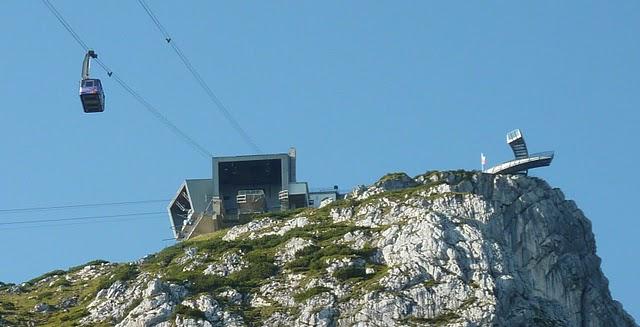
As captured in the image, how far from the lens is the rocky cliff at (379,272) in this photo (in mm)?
152375

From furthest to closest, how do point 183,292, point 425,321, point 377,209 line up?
point 377,209 < point 183,292 < point 425,321

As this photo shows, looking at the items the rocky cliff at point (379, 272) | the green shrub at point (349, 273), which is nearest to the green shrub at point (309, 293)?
the rocky cliff at point (379, 272)

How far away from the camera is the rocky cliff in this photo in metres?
152

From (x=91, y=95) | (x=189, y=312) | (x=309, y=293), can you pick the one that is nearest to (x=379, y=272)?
(x=309, y=293)

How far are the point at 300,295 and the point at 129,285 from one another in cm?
1621

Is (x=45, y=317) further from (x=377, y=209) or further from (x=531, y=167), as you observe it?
(x=531, y=167)

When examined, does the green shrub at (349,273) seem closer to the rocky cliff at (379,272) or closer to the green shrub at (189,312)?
the rocky cliff at (379,272)

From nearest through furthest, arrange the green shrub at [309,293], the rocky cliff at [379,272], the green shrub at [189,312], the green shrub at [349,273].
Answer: the rocky cliff at [379,272], the green shrub at [189,312], the green shrub at [309,293], the green shrub at [349,273]

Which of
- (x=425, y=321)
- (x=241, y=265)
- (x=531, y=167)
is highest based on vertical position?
(x=531, y=167)

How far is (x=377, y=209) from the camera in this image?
17350 centimetres

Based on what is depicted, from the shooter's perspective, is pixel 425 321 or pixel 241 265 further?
pixel 241 265

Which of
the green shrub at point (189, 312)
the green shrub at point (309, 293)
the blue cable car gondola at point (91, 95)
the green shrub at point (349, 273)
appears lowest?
the green shrub at point (189, 312)

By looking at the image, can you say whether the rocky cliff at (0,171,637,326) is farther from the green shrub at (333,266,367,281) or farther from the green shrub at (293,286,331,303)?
the green shrub at (293,286,331,303)

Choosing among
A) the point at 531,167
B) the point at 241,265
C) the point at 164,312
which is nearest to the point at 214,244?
the point at 241,265
